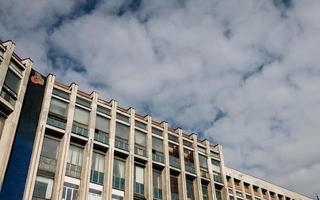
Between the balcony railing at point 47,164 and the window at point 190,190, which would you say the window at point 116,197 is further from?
the window at point 190,190

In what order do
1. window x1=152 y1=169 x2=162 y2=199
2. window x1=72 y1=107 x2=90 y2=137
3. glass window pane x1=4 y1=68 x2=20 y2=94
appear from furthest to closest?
window x1=152 y1=169 x2=162 y2=199
window x1=72 y1=107 x2=90 y2=137
glass window pane x1=4 y1=68 x2=20 y2=94

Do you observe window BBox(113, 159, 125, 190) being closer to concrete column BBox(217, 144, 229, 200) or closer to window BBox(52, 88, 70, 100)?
window BBox(52, 88, 70, 100)

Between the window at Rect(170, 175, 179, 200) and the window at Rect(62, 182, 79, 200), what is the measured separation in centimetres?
1073

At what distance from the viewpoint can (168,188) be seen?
3531 cm

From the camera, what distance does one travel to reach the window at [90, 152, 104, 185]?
31008 mm

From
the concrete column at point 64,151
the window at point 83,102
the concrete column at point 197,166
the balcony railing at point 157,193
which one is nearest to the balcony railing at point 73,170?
the concrete column at point 64,151

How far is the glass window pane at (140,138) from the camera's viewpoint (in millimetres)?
36656

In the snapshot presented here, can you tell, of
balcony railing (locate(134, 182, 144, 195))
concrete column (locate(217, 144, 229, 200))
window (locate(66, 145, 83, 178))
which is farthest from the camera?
concrete column (locate(217, 144, 229, 200))

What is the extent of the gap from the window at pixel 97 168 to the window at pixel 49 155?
3.64 metres

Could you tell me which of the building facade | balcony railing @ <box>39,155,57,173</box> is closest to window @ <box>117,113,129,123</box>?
the building facade

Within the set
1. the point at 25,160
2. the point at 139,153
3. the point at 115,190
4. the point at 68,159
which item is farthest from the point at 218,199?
the point at 25,160

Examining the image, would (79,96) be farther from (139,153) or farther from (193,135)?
(193,135)

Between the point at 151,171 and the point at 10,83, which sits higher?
the point at 10,83

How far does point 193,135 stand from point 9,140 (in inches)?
896
